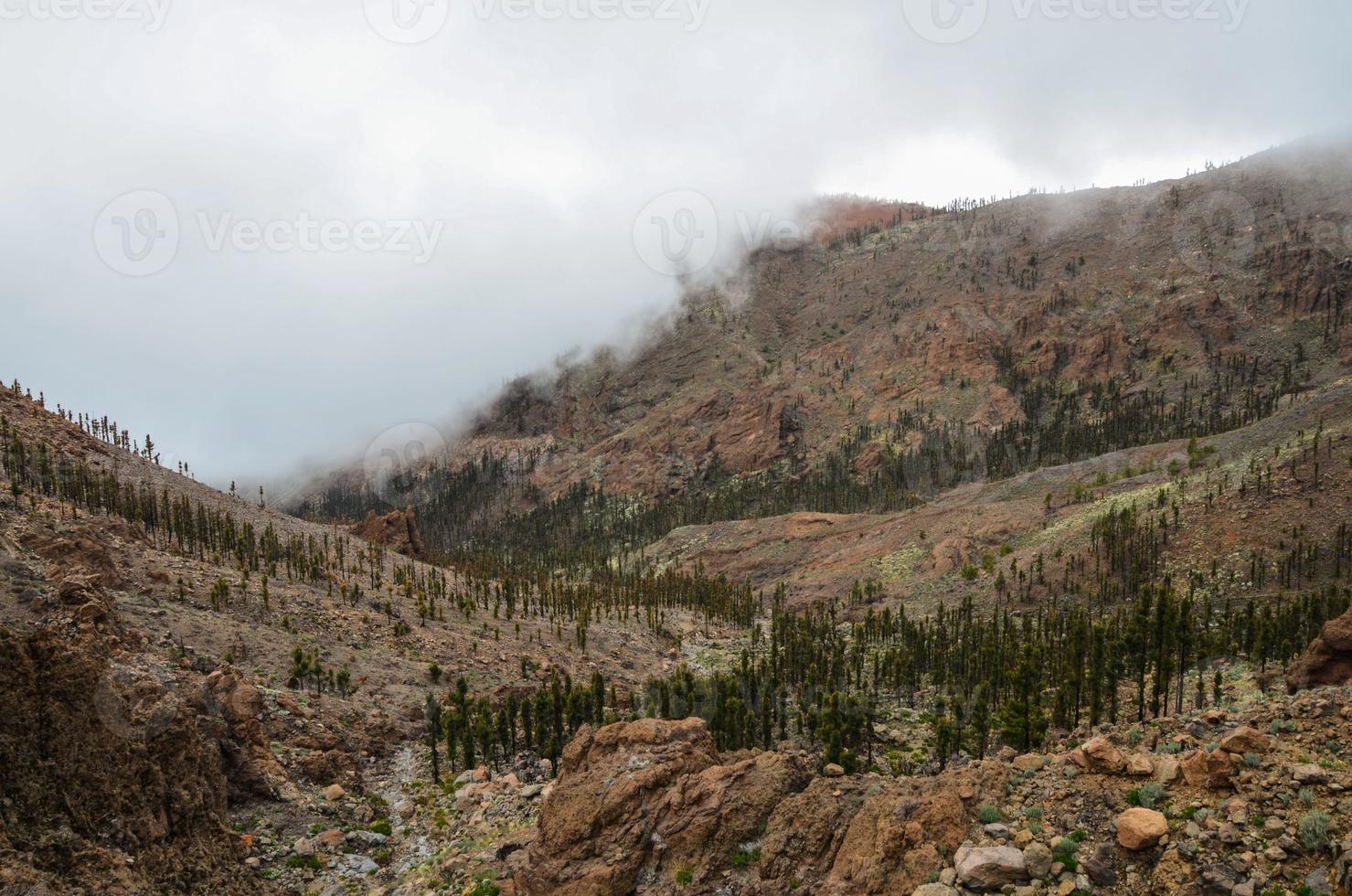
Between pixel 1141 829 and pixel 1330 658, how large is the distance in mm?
21823

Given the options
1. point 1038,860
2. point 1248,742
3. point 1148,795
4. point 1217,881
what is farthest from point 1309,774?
point 1038,860

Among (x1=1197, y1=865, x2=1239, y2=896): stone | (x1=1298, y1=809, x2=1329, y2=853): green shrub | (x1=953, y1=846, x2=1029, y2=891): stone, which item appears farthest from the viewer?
(x1=953, y1=846, x2=1029, y2=891): stone

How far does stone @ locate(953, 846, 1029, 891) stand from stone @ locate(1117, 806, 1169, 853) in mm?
2273

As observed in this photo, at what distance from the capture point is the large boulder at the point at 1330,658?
1174 inches

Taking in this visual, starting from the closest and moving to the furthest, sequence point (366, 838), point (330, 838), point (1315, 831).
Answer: point (1315, 831) → point (330, 838) → point (366, 838)

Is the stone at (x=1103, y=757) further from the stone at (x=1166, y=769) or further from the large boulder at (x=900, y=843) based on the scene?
the large boulder at (x=900, y=843)

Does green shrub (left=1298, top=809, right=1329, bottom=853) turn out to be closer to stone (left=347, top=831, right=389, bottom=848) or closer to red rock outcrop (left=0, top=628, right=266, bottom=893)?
red rock outcrop (left=0, top=628, right=266, bottom=893)

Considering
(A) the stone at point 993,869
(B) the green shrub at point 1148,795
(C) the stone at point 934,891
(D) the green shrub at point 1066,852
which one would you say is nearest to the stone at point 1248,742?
(B) the green shrub at point 1148,795

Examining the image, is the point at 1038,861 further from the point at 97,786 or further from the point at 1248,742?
the point at 97,786

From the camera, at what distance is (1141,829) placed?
16.3 metres

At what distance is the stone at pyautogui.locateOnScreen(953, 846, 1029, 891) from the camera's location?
16969 millimetres

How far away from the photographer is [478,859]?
28.9 metres

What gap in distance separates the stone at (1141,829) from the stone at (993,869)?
7.46ft

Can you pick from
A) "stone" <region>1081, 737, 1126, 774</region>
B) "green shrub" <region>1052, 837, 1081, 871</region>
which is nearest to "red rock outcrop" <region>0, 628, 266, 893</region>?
"green shrub" <region>1052, 837, 1081, 871</region>
